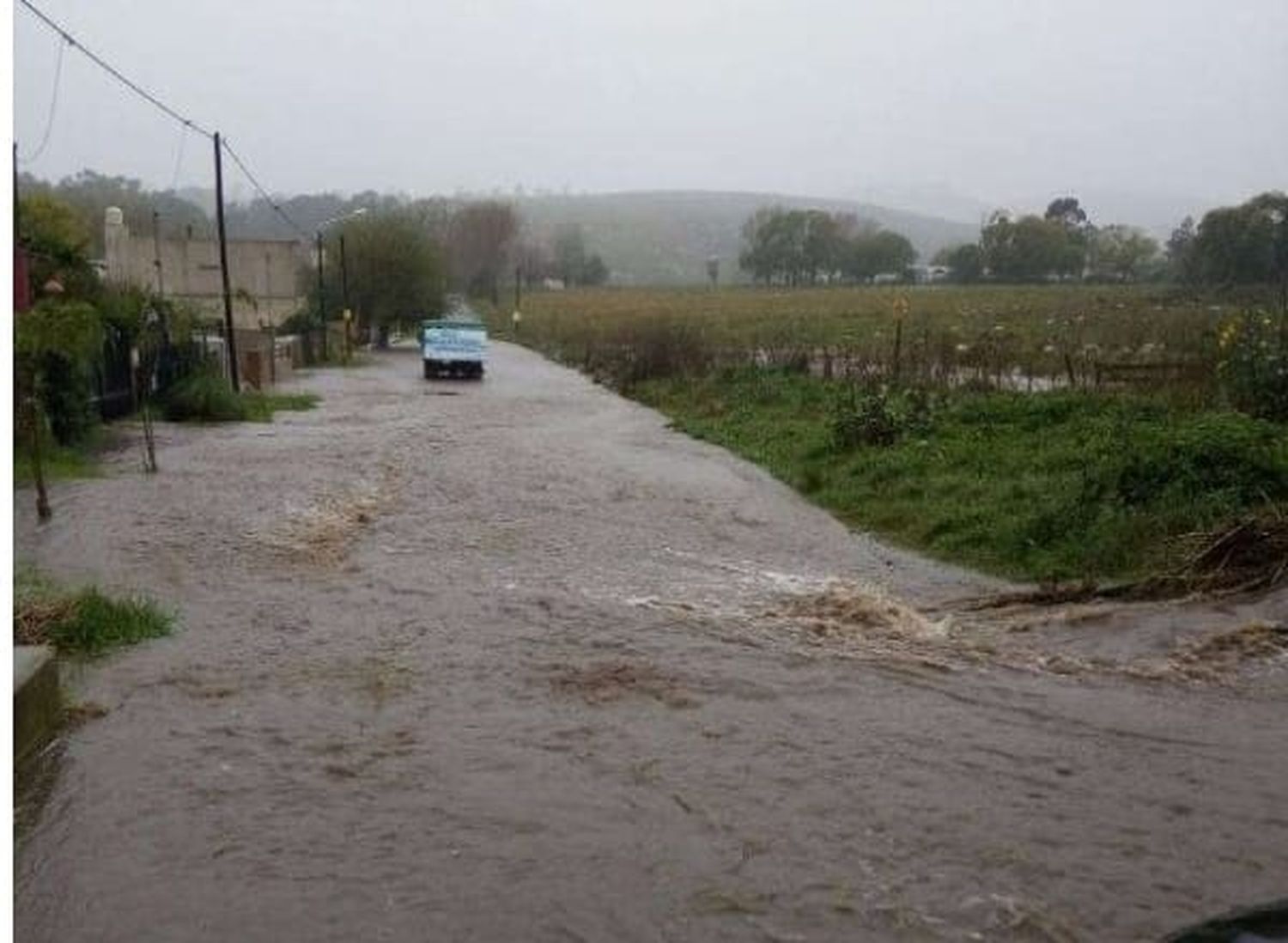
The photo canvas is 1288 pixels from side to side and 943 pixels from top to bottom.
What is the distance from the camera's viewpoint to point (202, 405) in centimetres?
2475

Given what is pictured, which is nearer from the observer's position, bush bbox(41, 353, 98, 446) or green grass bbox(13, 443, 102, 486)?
green grass bbox(13, 443, 102, 486)

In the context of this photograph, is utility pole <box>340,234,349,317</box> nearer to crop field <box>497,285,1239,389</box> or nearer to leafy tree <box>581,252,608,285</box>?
crop field <box>497,285,1239,389</box>

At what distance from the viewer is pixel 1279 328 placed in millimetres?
16094

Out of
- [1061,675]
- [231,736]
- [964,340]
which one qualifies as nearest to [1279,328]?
[1061,675]

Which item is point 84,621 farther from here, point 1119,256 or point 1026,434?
point 1119,256

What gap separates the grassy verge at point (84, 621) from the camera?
8133mm

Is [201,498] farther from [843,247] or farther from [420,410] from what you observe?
[843,247]

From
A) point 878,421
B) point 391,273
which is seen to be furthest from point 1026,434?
point 391,273

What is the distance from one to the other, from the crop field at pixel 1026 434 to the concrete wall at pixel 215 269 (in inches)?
941

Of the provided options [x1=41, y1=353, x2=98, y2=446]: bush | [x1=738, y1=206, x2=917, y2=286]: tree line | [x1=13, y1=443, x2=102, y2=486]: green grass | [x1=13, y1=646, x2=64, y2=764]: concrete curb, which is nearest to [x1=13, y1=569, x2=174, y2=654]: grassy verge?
[x1=13, y1=646, x2=64, y2=764]: concrete curb

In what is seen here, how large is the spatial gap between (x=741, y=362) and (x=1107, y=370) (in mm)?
12194

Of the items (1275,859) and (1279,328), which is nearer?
(1275,859)

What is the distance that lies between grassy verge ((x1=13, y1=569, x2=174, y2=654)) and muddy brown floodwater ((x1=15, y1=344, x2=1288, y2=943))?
233 millimetres

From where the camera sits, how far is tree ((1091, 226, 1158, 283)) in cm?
9581
